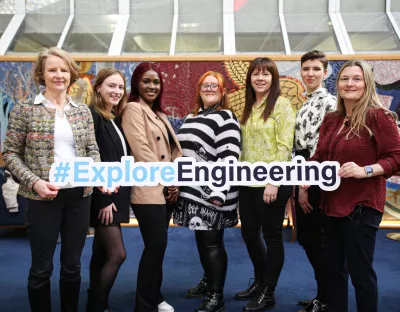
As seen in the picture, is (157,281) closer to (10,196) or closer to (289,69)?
(10,196)

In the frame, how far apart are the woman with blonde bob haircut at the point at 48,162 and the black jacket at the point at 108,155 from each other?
5.5 inches

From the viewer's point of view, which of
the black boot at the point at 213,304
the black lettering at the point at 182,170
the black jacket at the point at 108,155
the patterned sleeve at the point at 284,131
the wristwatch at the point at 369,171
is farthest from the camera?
the black boot at the point at 213,304

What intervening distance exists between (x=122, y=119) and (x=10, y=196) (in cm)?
274

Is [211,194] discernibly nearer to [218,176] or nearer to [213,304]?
[218,176]

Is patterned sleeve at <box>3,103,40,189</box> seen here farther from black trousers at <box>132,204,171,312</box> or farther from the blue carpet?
the blue carpet

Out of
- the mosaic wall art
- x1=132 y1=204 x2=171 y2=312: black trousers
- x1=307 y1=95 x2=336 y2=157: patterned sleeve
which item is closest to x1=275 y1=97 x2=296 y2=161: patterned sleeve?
x1=307 y1=95 x2=336 y2=157: patterned sleeve

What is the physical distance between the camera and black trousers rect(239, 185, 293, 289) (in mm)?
2578

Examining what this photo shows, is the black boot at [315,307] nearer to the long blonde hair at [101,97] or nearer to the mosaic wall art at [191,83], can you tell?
the long blonde hair at [101,97]

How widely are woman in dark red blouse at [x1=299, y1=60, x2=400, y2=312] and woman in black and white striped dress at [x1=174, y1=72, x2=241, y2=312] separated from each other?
0.70 metres

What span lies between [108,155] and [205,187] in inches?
25.8

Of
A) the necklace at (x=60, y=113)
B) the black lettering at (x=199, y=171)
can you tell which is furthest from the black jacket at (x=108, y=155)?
the black lettering at (x=199, y=171)

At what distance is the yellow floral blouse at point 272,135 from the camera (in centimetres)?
251

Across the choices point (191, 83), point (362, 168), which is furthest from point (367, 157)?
point (191, 83)

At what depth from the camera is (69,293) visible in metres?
2.20
